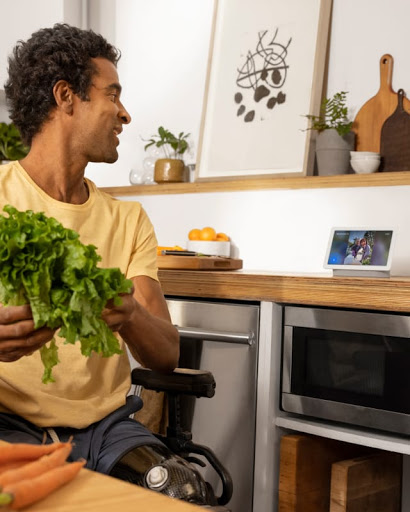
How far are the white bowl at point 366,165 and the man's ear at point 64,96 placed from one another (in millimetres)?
1200

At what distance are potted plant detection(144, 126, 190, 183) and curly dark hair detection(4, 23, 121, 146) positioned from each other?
135 cm

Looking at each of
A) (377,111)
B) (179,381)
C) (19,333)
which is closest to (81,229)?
(179,381)

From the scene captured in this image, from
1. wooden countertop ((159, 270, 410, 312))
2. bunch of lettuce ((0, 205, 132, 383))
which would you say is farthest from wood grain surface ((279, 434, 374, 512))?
bunch of lettuce ((0, 205, 132, 383))

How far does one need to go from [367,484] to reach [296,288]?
609mm

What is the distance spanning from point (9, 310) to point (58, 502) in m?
0.45

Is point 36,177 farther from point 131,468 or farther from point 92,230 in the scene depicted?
point 131,468

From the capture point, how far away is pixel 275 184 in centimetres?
299

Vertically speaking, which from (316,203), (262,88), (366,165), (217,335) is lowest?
(217,335)

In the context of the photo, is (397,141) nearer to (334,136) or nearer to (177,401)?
(334,136)

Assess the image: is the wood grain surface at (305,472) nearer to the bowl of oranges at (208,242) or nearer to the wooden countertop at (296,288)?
the wooden countertop at (296,288)

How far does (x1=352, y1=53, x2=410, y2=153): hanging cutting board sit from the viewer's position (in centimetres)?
281

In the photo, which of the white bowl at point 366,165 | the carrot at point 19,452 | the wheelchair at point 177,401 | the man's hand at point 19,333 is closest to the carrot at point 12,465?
the carrot at point 19,452

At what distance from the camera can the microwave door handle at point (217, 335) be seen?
7.96 ft

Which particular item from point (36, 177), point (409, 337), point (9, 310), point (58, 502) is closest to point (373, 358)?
point (409, 337)
